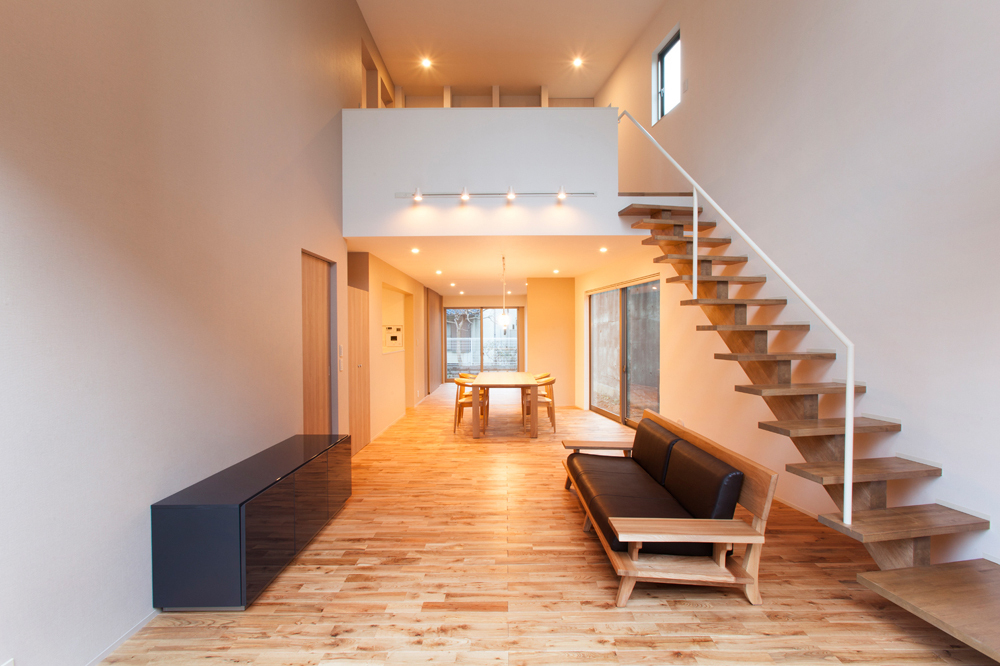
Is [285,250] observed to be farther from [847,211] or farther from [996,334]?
[996,334]

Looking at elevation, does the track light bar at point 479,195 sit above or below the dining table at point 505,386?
above

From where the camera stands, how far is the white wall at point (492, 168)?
15.2 feet

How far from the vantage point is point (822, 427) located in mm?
2523

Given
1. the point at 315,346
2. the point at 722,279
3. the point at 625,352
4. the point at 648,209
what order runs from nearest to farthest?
the point at 722,279, the point at 315,346, the point at 648,209, the point at 625,352

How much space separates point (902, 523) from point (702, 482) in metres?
0.91

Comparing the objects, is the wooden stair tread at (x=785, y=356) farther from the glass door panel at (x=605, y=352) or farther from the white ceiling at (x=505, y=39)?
the white ceiling at (x=505, y=39)

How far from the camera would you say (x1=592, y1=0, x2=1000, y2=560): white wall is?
2.25 meters

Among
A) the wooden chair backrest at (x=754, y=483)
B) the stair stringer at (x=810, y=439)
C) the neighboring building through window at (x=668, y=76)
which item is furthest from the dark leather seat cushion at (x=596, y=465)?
the neighboring building through window at (x=668, y=76)

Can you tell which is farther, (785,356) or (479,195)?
(479,195)

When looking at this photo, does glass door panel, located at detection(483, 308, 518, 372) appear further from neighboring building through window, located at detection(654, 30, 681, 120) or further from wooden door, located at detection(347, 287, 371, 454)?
neighboring building through window, located at detection(654, 30, 681, 120)

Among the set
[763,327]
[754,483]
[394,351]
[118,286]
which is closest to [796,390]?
[763,327]

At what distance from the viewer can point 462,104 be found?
26.3 feet

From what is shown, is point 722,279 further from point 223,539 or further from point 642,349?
point 223,539

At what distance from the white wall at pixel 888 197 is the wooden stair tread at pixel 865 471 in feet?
0.42
